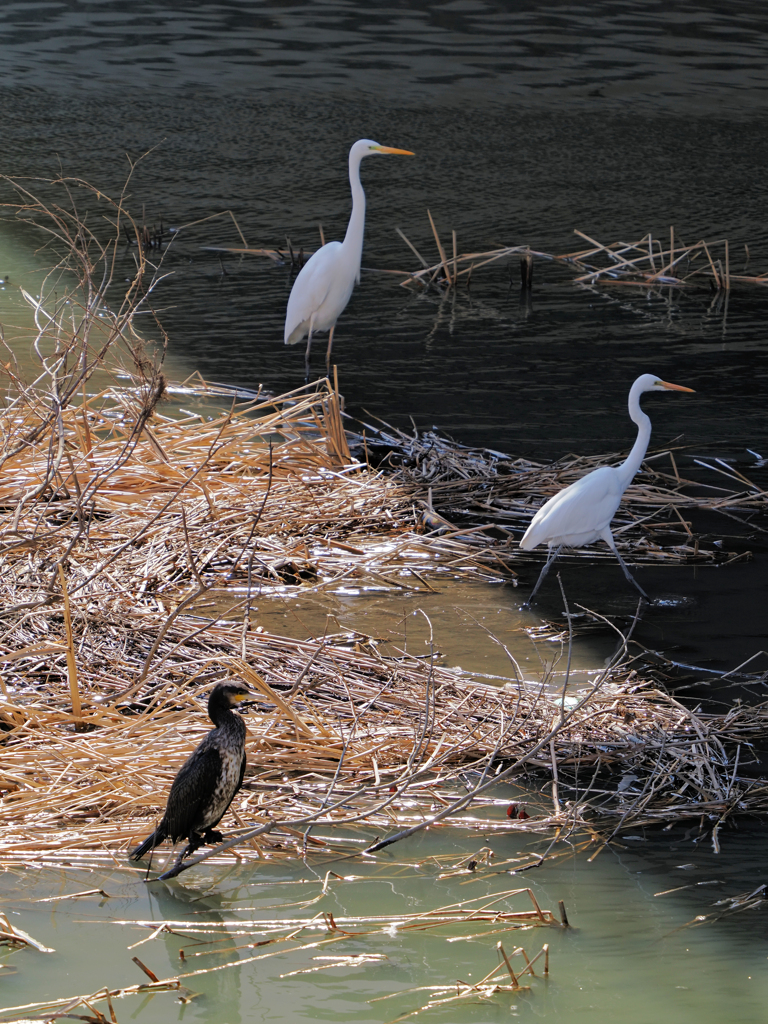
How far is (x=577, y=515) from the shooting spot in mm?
4895

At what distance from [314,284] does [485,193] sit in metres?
6.71

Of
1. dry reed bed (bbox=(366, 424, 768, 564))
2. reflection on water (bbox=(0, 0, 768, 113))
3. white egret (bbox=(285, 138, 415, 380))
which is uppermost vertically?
reflection on water (bbox=(0, 0, 768, 113))

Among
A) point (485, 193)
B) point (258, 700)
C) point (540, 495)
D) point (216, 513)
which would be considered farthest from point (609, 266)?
point (258, 700)

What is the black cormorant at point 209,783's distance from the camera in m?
2.79

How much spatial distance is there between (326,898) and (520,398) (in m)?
5.41

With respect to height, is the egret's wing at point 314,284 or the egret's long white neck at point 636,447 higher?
the egret's wing at point 314,284

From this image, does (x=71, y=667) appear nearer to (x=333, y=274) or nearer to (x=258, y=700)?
(x=258, y=700)

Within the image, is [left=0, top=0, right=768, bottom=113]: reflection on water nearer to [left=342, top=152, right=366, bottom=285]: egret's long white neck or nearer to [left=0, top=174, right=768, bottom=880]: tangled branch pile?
[left=342, top=152, right=366, bottom=285]: egret's long white neck

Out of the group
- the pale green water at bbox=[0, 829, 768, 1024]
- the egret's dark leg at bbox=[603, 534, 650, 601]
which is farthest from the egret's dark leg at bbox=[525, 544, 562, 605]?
the pale green water at bbox=[0, 829, 768, 1024]

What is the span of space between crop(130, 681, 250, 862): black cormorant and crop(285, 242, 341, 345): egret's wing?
5633 mm

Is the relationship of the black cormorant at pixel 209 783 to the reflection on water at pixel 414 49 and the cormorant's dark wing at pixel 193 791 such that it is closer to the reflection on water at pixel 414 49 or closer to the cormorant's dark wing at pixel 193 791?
the cormorant's dark wing at pixel 193 791

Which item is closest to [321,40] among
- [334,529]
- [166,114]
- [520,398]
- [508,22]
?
[508,22]

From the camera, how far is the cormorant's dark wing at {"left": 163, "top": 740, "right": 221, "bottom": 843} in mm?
2789

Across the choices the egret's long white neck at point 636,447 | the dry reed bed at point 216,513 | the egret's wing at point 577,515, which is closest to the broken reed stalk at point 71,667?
the dry reed bed at point 216,513
